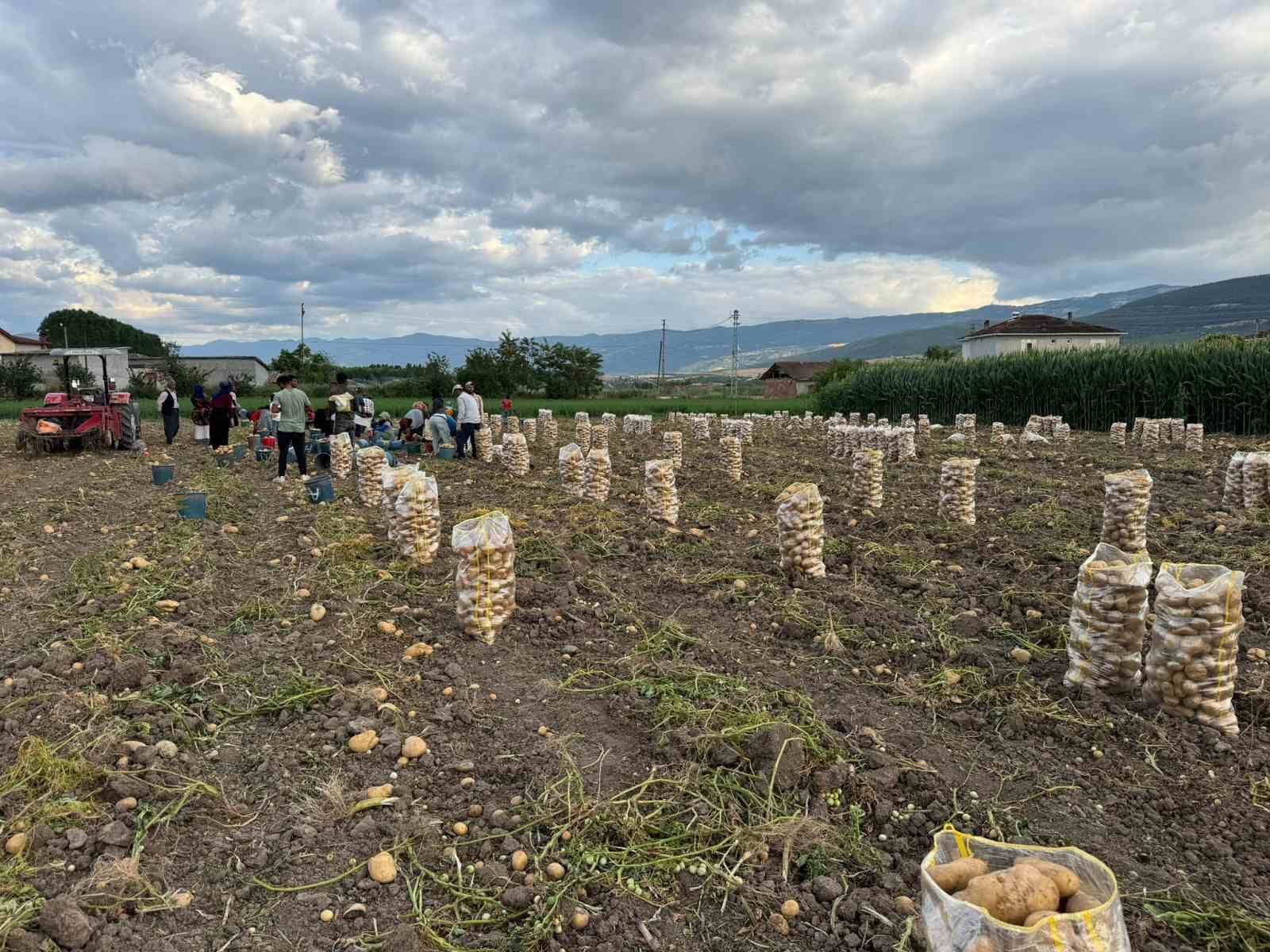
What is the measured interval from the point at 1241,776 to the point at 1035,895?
2.57 meters

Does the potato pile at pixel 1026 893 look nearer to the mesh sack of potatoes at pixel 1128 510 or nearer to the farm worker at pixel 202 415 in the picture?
the mesh sack of potatoes at pixel 1128 510

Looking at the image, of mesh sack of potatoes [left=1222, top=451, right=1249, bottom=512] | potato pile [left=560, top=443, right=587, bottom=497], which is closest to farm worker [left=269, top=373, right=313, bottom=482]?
potato pile [left=560, top=443, right=587, bottom=497]

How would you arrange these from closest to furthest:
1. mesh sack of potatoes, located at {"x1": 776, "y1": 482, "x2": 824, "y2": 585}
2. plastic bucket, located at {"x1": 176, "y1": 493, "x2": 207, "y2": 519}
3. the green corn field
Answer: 1. mesh sack of potatoes, located at {"x1": 776, "y1": 482, "x2": 824, "y2": 585}
2. plastic bucket, located at {"x1": 176, "y1": 493, "x2": 207, "y2": 519}
3. the green corn field

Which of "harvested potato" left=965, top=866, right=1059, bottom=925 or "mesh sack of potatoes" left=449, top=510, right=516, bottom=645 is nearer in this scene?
"harvested potato" left=965, top=866, right=1059, bottom=925

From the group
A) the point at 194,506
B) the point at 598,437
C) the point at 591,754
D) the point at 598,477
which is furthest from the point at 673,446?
the point at 591,754

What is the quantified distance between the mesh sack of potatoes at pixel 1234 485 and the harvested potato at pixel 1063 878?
31.4 ft

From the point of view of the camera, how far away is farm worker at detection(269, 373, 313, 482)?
476 inches

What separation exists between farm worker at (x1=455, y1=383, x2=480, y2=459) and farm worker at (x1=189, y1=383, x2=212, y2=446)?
5.90 m

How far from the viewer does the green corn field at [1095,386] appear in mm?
24406

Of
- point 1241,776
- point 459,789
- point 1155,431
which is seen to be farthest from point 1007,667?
point 1155,431

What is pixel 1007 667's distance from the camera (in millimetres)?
5176

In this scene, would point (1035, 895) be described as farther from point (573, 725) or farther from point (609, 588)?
point (609, 588)

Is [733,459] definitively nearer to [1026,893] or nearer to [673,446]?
[673,446]

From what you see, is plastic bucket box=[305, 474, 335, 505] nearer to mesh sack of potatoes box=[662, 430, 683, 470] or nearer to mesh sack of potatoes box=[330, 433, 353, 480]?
mesh sack of potatoes box=[330, 433, 353, 480]
